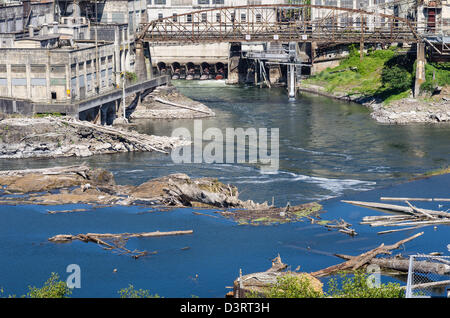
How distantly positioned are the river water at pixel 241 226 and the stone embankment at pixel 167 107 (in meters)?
2.09

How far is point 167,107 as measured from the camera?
8306cm

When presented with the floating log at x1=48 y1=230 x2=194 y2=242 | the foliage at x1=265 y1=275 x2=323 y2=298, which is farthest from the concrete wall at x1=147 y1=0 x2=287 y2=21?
the foliage at x1=265 y1=275 x2=323 y2=298

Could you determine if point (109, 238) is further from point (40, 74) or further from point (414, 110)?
point (414, 110)

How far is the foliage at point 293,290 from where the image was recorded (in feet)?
85.3

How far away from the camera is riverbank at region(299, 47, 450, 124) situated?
7844 cm

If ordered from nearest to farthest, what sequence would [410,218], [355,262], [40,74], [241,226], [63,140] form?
[355,262] < [410,218] < [241,226] < [63,140] < [40,74]

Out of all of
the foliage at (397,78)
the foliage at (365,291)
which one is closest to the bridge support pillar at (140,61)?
the foliage at (397,78)

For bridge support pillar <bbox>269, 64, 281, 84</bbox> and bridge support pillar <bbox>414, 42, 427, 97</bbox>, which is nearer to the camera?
bridge support pillar <bbox>414, 42, 427, 97</bbox>

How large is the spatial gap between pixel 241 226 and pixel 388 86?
5129cm

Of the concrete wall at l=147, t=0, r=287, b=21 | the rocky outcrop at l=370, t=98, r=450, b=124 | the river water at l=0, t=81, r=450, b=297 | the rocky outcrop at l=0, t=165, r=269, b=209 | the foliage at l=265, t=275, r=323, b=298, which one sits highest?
the concrete wall at l=147, t=0, r=287, b=21

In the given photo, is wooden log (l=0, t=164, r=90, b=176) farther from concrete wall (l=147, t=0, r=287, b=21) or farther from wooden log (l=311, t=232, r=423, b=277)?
concrete wall (l=147, t=0, r=287, b=21)

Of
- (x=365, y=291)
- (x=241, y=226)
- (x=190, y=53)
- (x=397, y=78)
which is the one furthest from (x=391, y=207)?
(x=190, y=53)

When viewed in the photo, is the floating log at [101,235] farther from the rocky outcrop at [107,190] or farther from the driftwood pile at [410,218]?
the driftwood pile at [410,218]

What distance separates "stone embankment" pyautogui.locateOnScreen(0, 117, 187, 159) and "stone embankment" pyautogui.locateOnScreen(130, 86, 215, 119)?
15.6m
